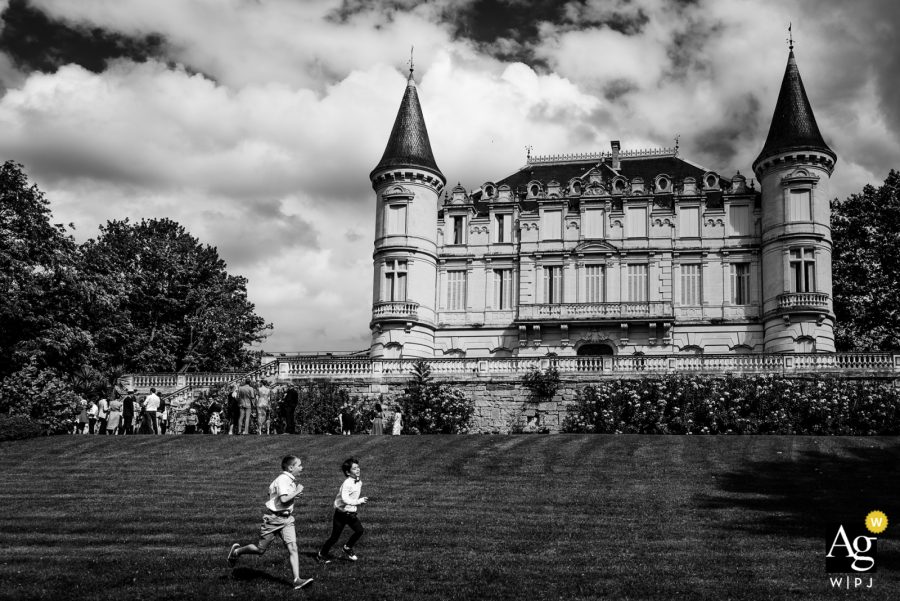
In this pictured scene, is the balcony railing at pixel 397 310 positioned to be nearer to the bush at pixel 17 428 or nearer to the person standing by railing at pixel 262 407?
the person standing by railing at pixel 262 407

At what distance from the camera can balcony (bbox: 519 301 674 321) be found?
156 ft

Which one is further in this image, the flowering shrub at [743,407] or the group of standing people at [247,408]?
the group of standing people at [247,408]

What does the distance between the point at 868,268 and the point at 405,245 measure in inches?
868

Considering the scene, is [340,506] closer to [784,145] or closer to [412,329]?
[412,329]

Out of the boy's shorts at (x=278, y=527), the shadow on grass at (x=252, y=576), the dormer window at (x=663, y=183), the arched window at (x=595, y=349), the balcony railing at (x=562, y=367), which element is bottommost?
the shadow on grass at (x=252, y=576)

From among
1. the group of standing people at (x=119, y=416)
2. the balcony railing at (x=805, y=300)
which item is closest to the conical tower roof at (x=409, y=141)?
the balcony railing at (x=805, y=300)

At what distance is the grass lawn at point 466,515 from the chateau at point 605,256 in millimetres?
17787

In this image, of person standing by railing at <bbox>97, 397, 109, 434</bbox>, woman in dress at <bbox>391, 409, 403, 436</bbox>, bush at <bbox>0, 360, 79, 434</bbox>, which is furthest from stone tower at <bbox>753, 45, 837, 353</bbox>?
bush at <bbox>0, 360, 79, 434</bbox>

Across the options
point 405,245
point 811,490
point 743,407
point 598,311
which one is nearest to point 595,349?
point 598,311

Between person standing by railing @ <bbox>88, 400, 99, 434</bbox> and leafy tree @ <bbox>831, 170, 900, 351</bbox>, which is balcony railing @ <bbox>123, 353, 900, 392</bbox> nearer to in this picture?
person standing by railing @ <bbox>88, 400, 99, 434</bbox>

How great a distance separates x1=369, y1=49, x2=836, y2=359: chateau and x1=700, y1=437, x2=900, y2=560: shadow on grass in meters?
19.4

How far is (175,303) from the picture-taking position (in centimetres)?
5453

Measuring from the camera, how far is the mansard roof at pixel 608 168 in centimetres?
5334

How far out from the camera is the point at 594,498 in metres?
20.9
